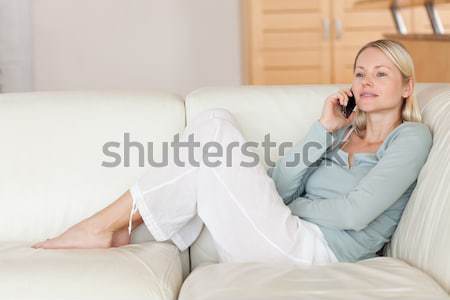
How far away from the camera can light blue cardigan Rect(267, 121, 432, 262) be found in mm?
2107

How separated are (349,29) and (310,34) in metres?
0.24

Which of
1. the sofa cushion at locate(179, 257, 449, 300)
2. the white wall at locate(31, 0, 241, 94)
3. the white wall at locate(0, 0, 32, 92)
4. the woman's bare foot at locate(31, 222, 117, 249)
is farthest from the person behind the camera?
the white wall at locate(31, 0, 241, 94)

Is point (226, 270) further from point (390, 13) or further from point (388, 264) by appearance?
point (390, 13)

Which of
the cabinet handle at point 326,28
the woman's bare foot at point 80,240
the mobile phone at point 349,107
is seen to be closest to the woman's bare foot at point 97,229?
the woman's bare foot at point 80,240

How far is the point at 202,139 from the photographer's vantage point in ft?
7.32

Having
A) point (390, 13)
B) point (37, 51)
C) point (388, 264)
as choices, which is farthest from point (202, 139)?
point (37, 51)

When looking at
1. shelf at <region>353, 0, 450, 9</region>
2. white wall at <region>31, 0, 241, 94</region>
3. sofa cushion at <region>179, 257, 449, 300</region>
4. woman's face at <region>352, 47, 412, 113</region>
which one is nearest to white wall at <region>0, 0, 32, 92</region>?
white wall at <region>31, 0, 241, 94</region>

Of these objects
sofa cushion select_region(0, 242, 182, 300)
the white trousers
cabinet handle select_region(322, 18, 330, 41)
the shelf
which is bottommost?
sofa cushion select_region(0, 242, 182, 300)

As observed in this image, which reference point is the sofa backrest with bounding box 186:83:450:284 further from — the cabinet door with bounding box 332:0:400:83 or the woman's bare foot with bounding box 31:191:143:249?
the cabinet door with bounding box 332:0:400:83

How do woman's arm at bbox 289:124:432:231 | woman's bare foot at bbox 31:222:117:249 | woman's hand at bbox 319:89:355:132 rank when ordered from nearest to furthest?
woman's arm at bbox 289:124:432:231 → woman's bare foot at bbox 31:222:117:249 → woman's hand at bbox 319:89:355:132

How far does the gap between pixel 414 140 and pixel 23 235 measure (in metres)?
1.18

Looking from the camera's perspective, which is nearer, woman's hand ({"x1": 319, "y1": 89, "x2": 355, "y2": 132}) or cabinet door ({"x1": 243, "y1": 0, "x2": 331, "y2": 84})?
woman's hand ({"x1": 319, "y1": 89, "x2": 355, "y2": 132})

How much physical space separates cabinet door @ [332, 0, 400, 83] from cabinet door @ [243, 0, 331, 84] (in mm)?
53

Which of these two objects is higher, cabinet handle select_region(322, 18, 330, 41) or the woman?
cabinet handle select_region(322, 18, 330, 41)
